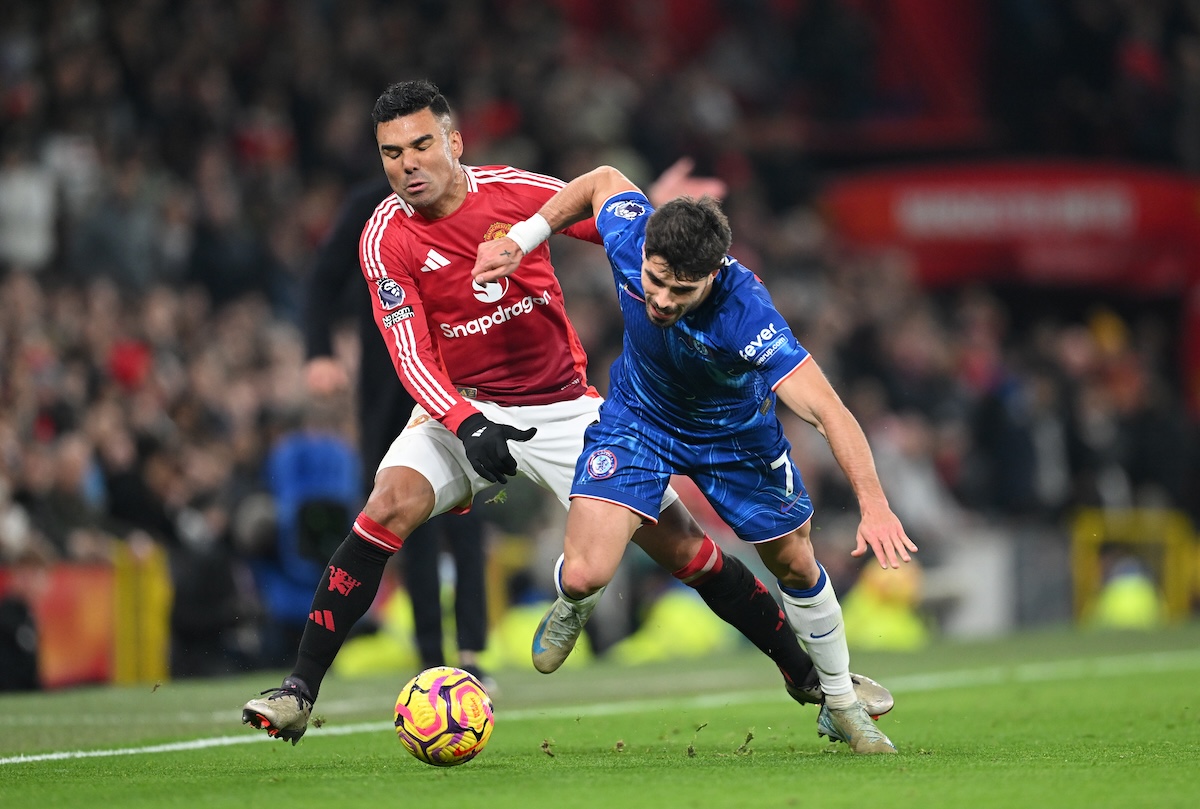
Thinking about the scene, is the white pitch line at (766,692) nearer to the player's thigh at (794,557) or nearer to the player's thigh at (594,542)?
the player's thigh at (594,542)

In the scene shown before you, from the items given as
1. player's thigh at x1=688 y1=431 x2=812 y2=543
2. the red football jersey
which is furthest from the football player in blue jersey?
the red football jersey

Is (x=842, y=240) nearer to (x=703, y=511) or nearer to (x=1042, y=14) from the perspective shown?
(x=1042, y=14)

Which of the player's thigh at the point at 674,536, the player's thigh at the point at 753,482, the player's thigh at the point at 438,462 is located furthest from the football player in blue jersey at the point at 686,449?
the player's thigh at the point at 438,462

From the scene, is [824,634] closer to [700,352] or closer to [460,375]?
[700,352]

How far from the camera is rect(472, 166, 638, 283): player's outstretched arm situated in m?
6.21

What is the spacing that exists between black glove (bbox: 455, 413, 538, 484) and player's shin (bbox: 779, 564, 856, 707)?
1.06 metres

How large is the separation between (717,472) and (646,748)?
107 centimetres

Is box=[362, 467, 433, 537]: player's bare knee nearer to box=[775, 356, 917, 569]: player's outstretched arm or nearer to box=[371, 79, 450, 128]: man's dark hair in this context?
box=[371, 79, 450, 128]: man's dark hair

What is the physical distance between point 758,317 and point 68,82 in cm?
910

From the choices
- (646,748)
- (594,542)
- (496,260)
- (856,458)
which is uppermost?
(496,260)

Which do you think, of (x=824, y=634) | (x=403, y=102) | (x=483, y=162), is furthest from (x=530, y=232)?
(x=483, y=162)

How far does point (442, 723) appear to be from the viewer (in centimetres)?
570

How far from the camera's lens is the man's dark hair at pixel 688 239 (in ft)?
18.4

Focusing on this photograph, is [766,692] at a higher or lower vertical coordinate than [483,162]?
lower
